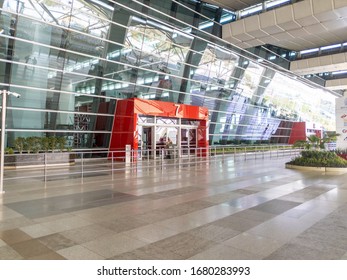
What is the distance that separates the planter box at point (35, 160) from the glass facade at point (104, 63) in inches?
52.4

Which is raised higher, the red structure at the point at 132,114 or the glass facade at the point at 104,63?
the glass facade at the point at 104,63

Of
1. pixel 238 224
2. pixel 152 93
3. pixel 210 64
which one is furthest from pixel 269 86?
pixel 238 224

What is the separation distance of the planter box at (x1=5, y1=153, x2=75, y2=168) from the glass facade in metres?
1.33

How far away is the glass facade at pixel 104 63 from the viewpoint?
47.5ft

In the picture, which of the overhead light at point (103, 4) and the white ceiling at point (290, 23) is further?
the overhead light at point (103, 4)

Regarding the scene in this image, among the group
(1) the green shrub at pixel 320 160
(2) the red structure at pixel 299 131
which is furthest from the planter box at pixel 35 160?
(2) the red structure at pixel 299 131

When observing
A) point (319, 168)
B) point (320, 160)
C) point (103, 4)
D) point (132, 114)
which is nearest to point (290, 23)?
point (320, 160)

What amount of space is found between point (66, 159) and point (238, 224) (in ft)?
39.8

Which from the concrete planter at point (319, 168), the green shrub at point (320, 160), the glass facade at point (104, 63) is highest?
the glass facade at point (104, 63)

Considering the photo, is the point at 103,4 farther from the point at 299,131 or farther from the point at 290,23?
the point at 299,131

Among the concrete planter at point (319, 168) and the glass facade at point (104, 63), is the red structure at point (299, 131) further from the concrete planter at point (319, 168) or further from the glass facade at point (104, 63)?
the concrete planter at point (319, 168)

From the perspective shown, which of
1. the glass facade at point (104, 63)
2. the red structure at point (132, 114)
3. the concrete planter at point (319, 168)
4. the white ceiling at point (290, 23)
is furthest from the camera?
the red structure at point (132, 114)

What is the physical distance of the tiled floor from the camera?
375cm
